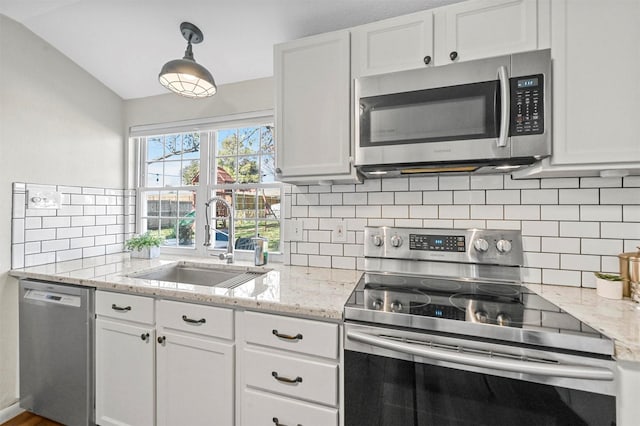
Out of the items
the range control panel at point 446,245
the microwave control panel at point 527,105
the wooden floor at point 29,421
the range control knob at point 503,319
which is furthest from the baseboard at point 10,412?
the microwave control panel at point 527,105

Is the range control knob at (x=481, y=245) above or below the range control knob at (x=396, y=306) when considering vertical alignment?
above

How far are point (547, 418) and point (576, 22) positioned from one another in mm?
1426

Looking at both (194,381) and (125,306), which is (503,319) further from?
(125,306)

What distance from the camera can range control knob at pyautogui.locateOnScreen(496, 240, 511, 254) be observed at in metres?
1.47

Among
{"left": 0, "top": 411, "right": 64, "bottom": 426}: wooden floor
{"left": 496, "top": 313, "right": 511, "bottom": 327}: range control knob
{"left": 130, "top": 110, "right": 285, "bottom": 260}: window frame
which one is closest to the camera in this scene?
{"left": 496, "top": 313, "right": 511, "bottom": 327}: range control knob

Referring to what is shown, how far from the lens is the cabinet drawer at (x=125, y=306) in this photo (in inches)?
57.5

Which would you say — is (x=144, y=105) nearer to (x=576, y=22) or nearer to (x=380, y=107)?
(x=380, y=107)

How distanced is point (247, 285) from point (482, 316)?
3.41 ft

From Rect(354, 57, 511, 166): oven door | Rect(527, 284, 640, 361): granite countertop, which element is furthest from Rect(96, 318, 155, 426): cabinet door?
Rect(527, 284, 640, 361): granite countertop

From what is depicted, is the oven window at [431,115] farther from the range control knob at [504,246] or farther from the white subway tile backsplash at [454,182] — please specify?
the range control knob at [504,246]

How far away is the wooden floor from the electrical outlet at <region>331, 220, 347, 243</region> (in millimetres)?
1972

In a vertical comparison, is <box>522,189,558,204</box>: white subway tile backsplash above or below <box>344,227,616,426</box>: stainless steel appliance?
above

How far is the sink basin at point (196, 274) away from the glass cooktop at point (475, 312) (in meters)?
0.87

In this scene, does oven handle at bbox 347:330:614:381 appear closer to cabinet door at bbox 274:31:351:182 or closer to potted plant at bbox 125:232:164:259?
cabinet door at bbox 274:31:351:182
